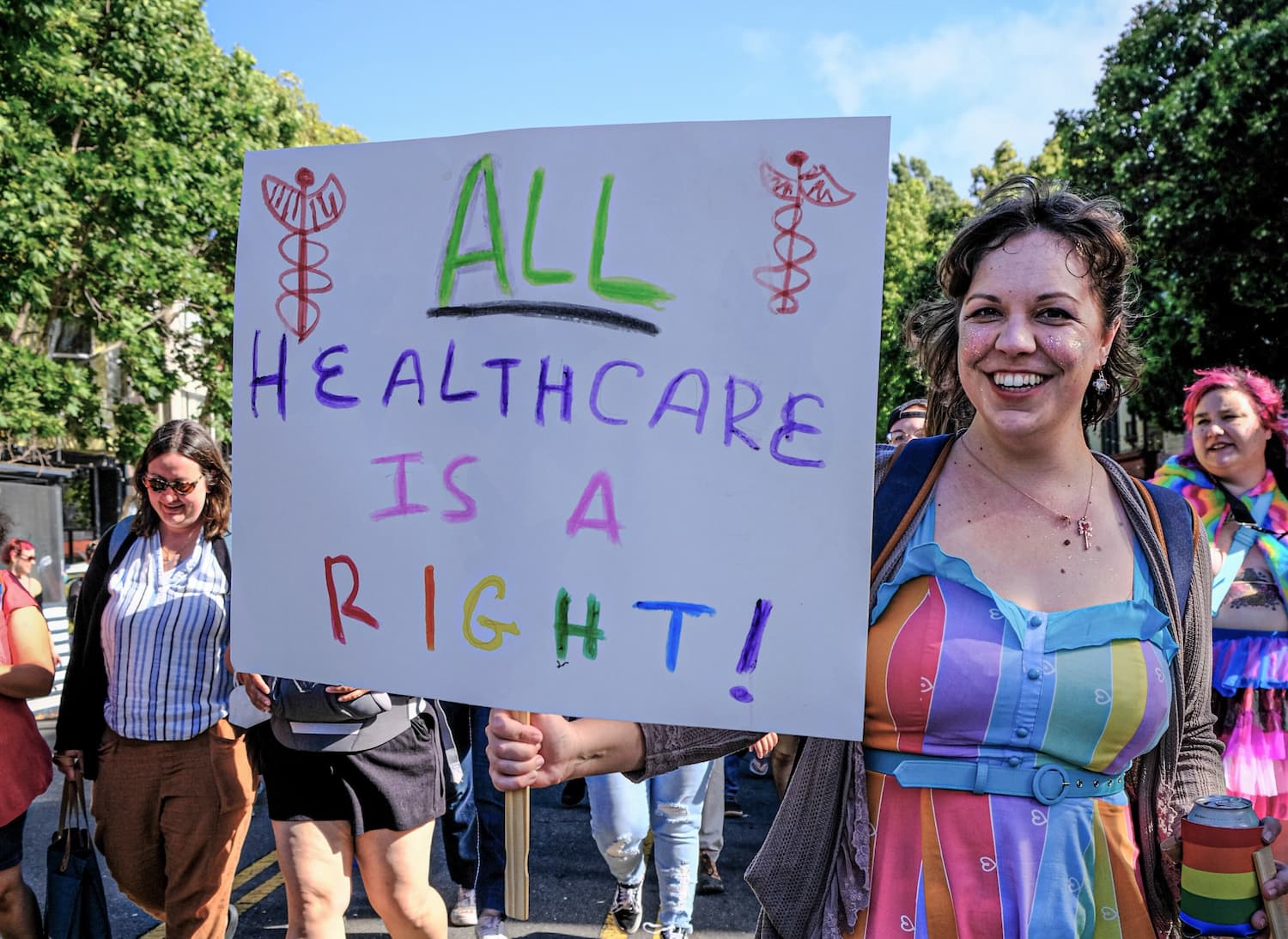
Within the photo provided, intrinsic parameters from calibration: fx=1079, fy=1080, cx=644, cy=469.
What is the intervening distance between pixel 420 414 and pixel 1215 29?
1670cm

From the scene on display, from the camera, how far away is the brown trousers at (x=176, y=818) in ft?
11.7

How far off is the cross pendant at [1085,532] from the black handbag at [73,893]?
3.16 m

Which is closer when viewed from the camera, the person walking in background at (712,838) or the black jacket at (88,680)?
the black jacket at (88,680)

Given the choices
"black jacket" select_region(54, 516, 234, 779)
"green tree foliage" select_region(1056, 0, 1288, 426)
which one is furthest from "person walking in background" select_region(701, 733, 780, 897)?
"green tree foliage" select_region(1056, 0, 1288, 426)

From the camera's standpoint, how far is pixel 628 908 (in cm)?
433

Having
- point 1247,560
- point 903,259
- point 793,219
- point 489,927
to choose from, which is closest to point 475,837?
point 489,927

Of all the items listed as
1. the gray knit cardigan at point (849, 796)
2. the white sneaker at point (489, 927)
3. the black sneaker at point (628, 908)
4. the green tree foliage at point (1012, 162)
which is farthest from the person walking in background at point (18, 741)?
the green tree foliage at point (1012, 162)

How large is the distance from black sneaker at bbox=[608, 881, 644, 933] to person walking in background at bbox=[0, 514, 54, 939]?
2.07 metres

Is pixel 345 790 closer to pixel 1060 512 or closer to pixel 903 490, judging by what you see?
pixel 903 490

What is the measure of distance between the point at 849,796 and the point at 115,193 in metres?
13.7

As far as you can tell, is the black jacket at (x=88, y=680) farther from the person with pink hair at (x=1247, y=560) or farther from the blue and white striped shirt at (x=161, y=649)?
the person with pink hair at (x=1247, y=560)

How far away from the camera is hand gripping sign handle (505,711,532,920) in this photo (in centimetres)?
159

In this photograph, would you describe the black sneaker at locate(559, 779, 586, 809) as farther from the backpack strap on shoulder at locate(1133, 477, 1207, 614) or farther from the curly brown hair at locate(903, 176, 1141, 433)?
the backpack strap on shoulder at locate(1133, 477, 1207, 614)

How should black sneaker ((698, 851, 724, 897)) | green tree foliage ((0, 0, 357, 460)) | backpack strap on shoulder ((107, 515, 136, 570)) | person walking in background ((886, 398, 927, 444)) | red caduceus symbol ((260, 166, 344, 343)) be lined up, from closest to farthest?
1. red caduceus symbol ((260, 166, 344, 343))
2. backpack strap on shoulder ((107, 515, 136, 570))
3. black sneaker ((698, 851, 724, 897))
4. person walking in background ((886, 398, 927, 444))
5. green tree foliage ((0, 0, 357, 460))
